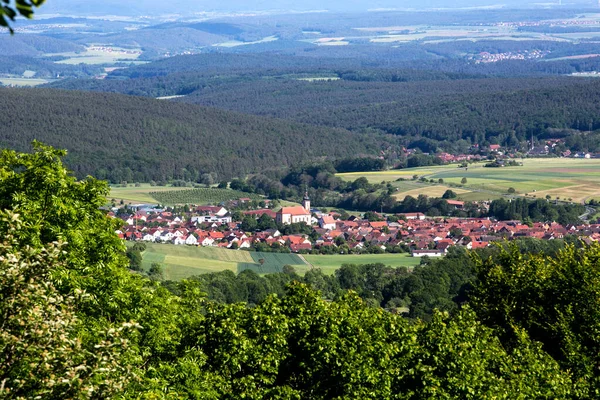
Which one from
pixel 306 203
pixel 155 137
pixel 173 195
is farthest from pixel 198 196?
pixel 155 137

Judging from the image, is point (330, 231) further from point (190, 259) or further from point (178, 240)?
point (190, 259)

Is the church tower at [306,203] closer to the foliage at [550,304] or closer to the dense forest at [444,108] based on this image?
the dense forest at [444,108]

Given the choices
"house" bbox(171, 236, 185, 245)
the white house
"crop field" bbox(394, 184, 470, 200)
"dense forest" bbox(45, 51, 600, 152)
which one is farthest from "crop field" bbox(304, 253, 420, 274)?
"dense forest" bbox(45, 51, 600, 152)

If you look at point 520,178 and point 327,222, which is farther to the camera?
point 520,178

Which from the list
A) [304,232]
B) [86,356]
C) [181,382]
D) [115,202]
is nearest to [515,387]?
[181,382]

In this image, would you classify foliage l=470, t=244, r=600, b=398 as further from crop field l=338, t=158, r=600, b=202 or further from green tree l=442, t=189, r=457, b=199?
green tree l=442, t=189, r=457, b=199

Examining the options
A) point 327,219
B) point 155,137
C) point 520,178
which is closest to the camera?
point 327,219

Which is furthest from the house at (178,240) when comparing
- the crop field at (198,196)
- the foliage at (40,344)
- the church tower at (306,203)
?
the foliage at (40,344)
